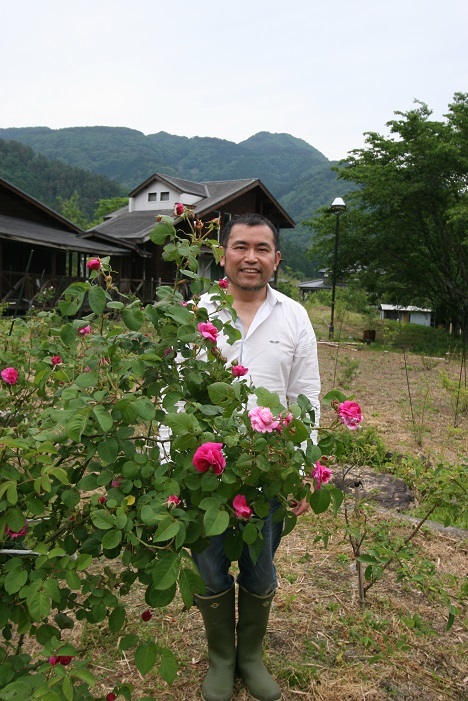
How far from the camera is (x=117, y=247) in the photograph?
795 inches

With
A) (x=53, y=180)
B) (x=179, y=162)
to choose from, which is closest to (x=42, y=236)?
(x=53, y=180)

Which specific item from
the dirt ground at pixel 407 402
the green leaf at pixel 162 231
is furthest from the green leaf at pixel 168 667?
the dirt ground at pixel 407 402

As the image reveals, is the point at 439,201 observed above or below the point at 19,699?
above

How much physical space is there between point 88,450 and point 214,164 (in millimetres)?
157450

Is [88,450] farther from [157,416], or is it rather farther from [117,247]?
[117,247]

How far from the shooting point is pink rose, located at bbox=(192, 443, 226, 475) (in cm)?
118

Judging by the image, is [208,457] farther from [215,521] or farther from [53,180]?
[53,180]

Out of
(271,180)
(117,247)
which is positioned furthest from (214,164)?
(117,247)

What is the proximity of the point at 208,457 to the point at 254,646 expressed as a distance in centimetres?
128

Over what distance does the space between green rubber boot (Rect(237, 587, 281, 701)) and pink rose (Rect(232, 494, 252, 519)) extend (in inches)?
33.4

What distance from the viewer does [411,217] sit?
16656mm

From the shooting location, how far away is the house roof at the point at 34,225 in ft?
47.6

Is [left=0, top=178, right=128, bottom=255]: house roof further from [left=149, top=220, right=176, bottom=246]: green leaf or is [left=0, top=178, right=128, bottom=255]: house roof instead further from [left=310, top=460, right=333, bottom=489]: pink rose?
[left=310, top=460, right=333, bottom=489]: pink rose

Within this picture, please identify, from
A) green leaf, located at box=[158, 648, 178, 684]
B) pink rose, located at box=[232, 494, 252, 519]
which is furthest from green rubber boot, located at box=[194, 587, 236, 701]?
pink rose, located at box=[232, 494, 252, 519]
